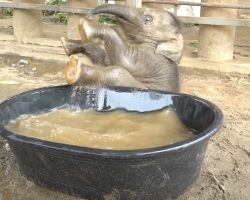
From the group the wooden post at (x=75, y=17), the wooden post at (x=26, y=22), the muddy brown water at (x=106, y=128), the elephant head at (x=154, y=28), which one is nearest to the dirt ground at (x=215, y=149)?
the muddy brown water at (x=106, y=128)

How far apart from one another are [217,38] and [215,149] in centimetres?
227

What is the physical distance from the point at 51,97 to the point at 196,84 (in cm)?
221

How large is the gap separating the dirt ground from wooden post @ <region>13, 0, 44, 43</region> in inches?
33.9

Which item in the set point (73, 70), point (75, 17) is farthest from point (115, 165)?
point (75, 17)

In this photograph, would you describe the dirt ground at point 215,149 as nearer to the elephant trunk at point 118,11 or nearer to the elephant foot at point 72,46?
the elephant foot at point 72,46

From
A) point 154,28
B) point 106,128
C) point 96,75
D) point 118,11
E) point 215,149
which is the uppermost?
point 118,11

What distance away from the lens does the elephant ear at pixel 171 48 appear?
3.39 metres

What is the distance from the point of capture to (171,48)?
11.2 ft

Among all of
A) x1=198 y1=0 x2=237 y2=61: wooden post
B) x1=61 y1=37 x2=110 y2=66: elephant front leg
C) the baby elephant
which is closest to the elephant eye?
the baby elephant

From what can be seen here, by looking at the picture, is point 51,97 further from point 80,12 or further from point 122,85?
point 80,12

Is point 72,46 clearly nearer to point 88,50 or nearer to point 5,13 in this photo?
point 88,50

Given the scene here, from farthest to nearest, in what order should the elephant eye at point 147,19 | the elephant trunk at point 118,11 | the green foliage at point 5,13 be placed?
the green foliage at point 5,13 → the elephant eye at point 147,19 → the elephant trunk at point 118,11

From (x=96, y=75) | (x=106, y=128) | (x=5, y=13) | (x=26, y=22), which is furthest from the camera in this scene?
(x=5, y=13)

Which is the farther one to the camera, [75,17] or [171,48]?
[75,17]
